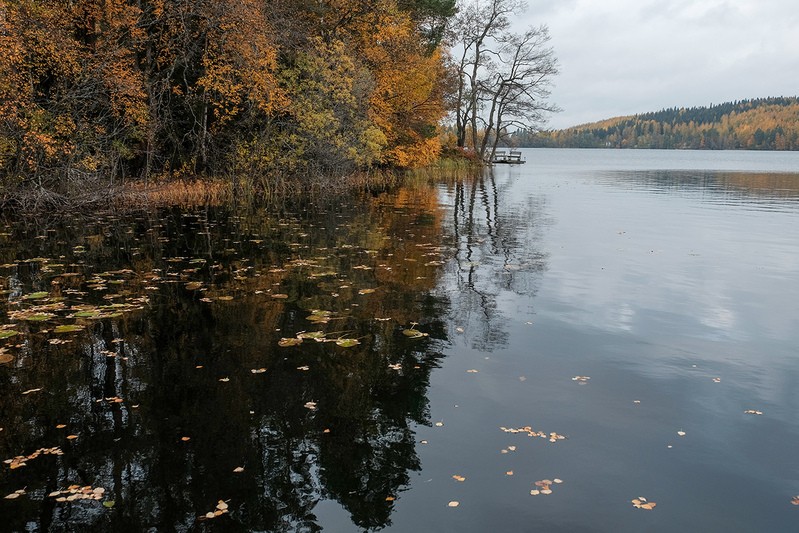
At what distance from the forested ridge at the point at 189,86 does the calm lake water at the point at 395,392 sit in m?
→ 8.05

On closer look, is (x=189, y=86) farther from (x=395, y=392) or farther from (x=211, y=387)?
(x=395, y=392)

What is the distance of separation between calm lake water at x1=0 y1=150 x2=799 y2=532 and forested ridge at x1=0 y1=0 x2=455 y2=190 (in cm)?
805

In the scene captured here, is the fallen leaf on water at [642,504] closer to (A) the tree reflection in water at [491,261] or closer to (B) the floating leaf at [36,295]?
(A) the tree reflection in water at [491,261]

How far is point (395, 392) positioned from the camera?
667 cm

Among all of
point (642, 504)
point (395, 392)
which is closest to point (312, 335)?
point (395, 392)

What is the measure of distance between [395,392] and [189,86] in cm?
2398

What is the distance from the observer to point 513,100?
213ft

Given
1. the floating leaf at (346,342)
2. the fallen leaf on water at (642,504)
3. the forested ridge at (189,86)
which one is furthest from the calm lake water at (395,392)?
the forested ridge at (189,86)

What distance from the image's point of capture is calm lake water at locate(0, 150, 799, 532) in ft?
15.3

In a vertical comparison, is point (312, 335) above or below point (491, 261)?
below

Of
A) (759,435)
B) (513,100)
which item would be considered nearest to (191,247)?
(759,435)

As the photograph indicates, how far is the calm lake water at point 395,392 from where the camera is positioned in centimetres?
465

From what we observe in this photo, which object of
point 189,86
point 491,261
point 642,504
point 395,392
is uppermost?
point 189,86

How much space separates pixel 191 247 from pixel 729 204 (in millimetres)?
25254
